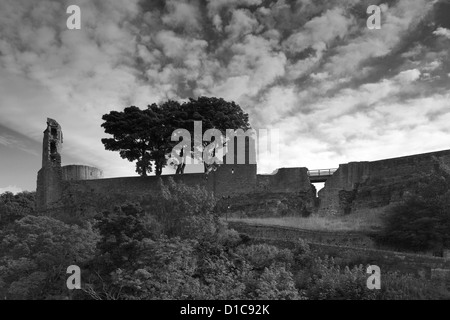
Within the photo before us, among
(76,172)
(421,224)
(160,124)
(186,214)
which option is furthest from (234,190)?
(421,224)

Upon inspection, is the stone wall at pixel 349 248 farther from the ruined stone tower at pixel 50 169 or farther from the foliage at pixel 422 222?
the ruined stone tower at pixel 50 169

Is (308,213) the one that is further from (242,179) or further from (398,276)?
(398,276)

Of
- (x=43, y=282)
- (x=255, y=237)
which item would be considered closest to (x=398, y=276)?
(x=255, y=237)

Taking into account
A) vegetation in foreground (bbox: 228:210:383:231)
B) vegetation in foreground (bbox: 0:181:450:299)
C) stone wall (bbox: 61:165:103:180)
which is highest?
stone wall (bbox: 61:165:103:180)

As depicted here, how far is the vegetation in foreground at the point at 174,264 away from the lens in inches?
532

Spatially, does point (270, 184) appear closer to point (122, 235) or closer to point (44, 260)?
point (122, 235)

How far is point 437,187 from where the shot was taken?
691 inches

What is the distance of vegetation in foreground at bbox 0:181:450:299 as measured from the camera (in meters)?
13.5

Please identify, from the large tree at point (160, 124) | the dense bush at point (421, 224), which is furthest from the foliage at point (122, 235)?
the large tree at point (160, 124)

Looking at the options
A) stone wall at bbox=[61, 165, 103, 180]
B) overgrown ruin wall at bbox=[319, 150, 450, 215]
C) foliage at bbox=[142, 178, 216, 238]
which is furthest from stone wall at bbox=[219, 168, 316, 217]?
stone wall at bbox=[61, 165, 103, 180]

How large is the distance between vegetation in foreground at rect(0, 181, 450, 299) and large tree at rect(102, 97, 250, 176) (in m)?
10.1

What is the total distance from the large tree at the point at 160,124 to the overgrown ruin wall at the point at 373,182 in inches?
335

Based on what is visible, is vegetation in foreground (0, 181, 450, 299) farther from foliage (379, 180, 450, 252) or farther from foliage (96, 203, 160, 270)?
foliage (379, 180, 450, 252)

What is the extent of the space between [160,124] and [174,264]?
16.6 meters
